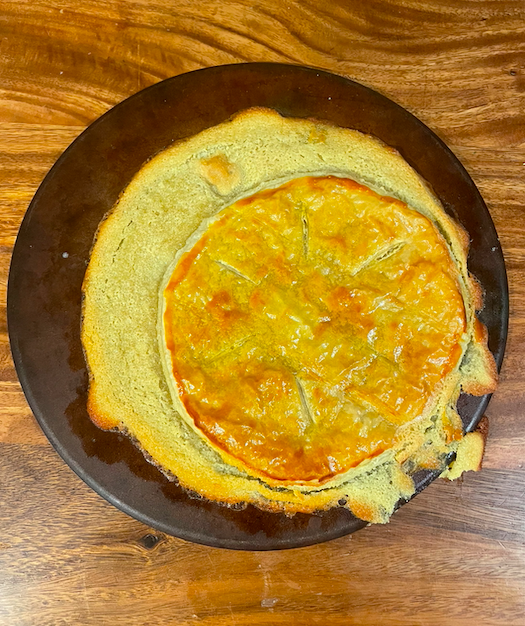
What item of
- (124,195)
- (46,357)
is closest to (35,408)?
(46,357)

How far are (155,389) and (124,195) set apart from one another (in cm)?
74

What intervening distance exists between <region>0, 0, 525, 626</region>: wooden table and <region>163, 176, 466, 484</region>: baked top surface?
0.58 m

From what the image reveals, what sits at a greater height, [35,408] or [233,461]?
[35,408]

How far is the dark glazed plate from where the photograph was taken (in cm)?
184

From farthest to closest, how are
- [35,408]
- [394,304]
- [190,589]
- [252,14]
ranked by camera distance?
[190,589] → [252,14] → [35,408] → [394,304]

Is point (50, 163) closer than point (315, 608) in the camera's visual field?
Yes

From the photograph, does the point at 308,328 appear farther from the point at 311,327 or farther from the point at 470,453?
the point at 470,453

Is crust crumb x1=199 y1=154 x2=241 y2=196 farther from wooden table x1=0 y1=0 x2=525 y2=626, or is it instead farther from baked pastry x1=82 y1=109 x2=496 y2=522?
wooden table x1=0 y1=0 x2=525 y2=626

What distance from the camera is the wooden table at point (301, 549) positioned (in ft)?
6.40

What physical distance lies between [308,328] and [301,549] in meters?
1.05

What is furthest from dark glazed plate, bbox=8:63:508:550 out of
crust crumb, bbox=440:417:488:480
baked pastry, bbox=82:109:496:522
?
baked pastry, bbox=82:109:496:522

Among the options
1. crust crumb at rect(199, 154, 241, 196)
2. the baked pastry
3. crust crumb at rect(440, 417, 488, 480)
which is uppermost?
crust crumb at rect(199, 154, 241, 196)

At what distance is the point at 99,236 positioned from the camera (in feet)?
6.08

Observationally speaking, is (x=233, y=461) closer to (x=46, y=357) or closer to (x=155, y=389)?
(x=155, y=389)
